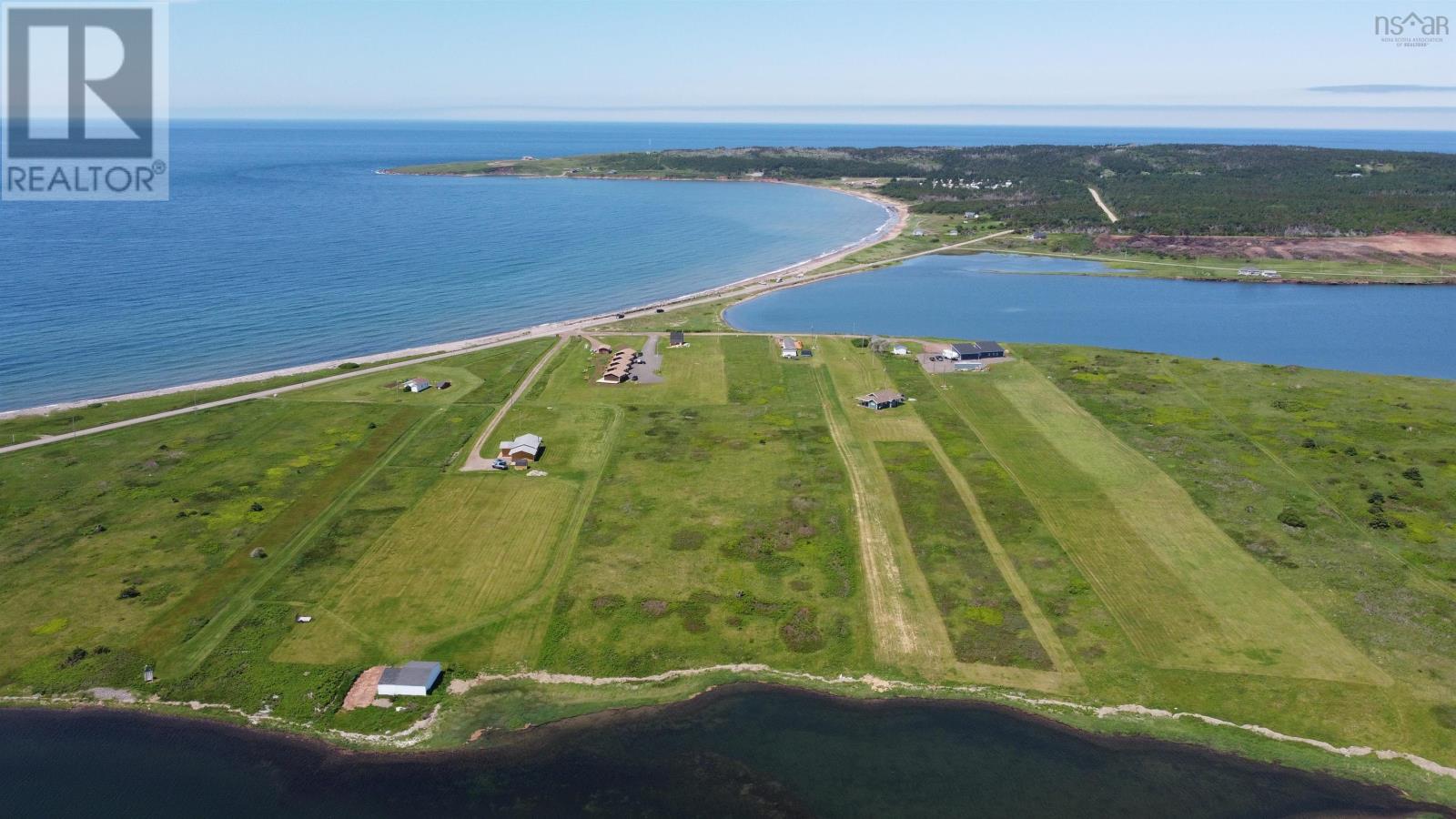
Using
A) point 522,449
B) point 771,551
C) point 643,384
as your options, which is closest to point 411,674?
point 771,551

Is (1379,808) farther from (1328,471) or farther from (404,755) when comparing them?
(404,755)

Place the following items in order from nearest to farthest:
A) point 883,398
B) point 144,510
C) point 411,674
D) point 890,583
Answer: point 411,674, point 890,583, point 144,510, point 883,398

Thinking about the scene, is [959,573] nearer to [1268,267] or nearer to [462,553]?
[462,553]

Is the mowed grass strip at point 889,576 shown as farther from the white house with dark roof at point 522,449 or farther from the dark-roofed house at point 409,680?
the white house with dark roof at point 522,449

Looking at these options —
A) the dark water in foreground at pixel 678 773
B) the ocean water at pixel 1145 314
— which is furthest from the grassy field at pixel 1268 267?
the dark water in foreground at pixel 678 773

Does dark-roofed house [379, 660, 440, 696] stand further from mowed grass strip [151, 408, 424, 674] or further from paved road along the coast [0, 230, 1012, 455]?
paved road along the coast [0, 230, 1012, 455]
